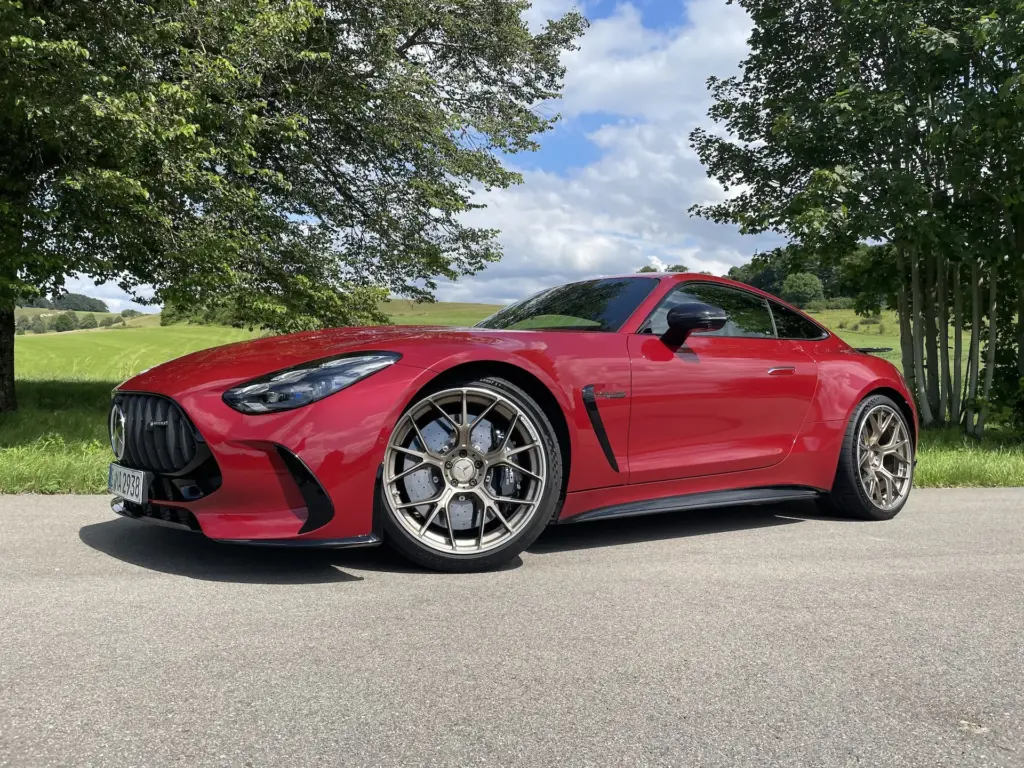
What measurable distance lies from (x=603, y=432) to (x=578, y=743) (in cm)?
205

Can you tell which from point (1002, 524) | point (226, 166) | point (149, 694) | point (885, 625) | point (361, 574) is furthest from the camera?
point (226, 166)

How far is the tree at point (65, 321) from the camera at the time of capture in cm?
5594

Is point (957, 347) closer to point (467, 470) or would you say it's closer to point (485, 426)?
point (485, 426)

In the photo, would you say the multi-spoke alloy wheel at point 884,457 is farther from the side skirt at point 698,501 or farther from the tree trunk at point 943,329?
the tree trunk at point 943,329

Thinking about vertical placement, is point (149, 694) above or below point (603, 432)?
below

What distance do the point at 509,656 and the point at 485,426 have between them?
129cm

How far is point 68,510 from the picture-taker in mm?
4711

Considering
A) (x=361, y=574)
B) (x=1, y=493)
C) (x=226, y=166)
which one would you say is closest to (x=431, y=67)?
(x=226, y=166)

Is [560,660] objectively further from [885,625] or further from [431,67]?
[431,67]

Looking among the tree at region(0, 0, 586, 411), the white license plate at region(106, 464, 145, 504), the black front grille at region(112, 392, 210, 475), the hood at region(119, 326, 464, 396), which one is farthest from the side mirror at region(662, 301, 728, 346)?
the tree at region(0, 0, 586, 411)

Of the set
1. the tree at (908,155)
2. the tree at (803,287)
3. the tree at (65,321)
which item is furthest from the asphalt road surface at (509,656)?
the tree at (65,321)

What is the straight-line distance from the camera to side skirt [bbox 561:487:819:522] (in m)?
3.97

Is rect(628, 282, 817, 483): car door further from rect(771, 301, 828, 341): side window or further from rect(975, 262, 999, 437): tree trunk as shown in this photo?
rect(975, 262, 999, 437): tree trunk

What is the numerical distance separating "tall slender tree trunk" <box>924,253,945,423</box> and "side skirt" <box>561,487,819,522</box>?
1031cm
